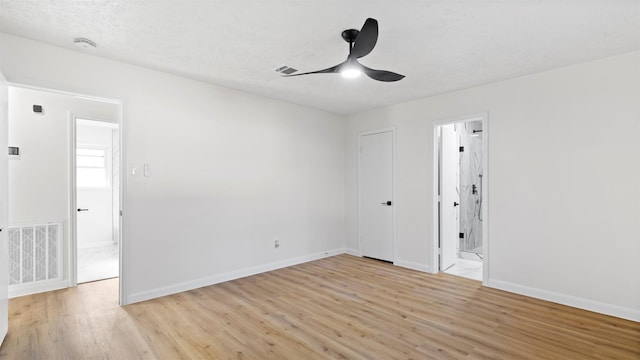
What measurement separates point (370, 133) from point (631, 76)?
3.13m

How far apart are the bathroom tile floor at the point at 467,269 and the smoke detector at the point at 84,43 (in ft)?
16.3

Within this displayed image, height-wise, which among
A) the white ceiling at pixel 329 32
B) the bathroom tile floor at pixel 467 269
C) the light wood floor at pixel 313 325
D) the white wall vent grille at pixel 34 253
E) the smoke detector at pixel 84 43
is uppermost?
the white ceiling at pixel 329 32

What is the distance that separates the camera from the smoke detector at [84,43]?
8.75 ft

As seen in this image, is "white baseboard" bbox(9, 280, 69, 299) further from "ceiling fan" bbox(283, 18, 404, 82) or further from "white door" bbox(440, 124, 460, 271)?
"white door" bbox(440, 124, 460, 271)

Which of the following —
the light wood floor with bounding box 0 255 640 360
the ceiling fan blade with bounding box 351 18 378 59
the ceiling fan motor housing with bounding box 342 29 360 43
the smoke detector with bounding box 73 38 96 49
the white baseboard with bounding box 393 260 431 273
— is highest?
the smoke detector with bounding box 73 38 96 49

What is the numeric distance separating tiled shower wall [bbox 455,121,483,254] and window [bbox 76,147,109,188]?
7.01 meters

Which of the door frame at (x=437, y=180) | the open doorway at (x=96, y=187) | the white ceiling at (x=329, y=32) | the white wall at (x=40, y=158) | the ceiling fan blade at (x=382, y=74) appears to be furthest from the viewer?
the open doorway at (x=96, y=187)

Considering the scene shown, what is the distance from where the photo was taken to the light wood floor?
7.73ft

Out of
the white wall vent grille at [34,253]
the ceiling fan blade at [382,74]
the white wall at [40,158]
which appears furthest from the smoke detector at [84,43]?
the ceiling fan blade at [382,74]

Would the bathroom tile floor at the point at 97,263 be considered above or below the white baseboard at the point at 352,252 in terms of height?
below

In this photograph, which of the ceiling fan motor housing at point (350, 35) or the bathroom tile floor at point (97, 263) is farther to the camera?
the bathroom tile floor at point (97, 263)

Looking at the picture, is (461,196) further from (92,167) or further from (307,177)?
(92,167)

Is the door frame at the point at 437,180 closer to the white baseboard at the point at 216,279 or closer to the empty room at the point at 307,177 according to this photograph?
the empty room at the point at 307,177

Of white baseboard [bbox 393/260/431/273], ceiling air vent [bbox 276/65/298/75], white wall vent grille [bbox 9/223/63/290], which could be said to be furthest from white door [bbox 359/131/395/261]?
white wall vent grille [bbox 9/223/63/290]
